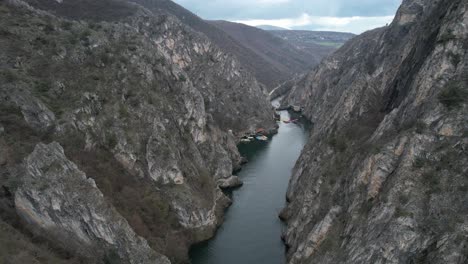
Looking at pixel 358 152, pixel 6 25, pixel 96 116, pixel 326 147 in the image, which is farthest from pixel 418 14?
pixel 6 25

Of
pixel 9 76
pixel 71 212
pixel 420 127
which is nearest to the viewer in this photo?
pixel 420 127

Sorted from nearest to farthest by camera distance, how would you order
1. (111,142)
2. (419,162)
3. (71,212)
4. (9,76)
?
(419,162) → (71,212) → (9,76) → (111,142)

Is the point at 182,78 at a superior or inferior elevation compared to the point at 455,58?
inferior

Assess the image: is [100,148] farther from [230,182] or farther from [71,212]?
[230,182]

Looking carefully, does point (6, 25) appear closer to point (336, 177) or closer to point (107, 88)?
point (107, 88)

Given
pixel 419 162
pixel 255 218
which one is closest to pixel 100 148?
pixel 255 218

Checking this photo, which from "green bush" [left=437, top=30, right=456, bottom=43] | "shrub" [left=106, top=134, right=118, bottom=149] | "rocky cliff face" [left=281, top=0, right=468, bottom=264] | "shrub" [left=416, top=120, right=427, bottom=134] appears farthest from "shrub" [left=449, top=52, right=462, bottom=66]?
"shrub" [left=106, top=134, right=118, bottom=149]

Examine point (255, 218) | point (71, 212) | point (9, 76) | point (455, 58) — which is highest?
point (455, 58)
